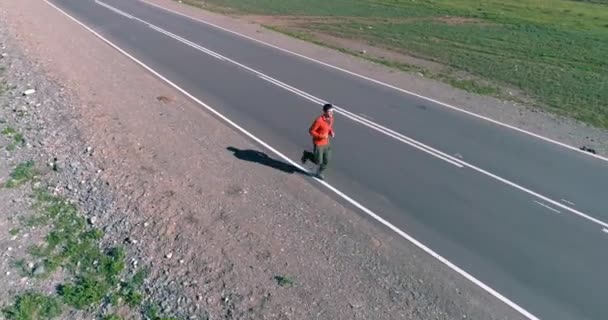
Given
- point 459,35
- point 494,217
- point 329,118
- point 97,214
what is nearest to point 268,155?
point 329,118

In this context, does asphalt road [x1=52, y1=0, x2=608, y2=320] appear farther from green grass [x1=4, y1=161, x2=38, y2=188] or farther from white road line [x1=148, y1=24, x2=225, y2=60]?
green grass [x1=4, y1=161, x2=38, y2=188]

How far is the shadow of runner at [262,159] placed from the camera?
1238cm

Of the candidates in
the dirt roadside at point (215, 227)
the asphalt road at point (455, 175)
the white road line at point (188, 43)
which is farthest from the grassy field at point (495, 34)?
the dirt roadside at point (215, 227)

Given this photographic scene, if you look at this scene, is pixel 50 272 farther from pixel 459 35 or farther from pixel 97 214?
pixel 459 35

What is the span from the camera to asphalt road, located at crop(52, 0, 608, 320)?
350 inches

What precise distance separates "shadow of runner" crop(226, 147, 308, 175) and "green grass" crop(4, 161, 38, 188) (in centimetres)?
430

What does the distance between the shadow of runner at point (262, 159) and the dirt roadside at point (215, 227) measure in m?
0.25

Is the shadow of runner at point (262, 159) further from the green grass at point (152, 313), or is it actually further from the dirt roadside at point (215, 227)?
the green grass at point (152, 313)

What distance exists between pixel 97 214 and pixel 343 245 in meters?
4.73

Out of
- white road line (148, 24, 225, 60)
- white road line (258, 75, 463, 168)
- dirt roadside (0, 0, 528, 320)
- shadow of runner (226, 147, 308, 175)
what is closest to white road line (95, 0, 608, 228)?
white road line (258, 75, 463, 168)

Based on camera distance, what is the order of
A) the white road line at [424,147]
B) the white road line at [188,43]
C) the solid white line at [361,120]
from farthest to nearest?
the white road line at [188,43] < the solid white line at [361,120] < the white road line at [424,147]

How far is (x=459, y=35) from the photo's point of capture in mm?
34594

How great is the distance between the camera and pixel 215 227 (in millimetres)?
9945

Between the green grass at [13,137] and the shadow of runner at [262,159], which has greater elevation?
the shadow of runner at [262,159]
